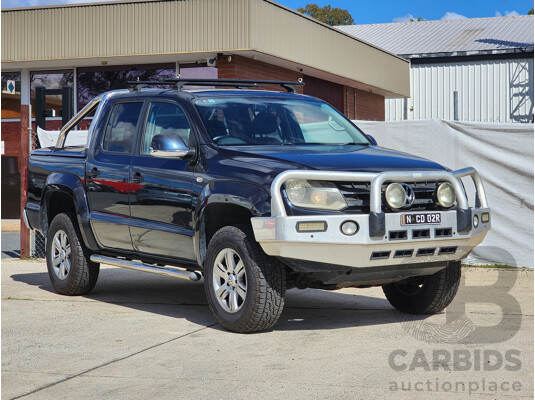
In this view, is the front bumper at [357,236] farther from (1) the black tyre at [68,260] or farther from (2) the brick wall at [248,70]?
(2) the brick wall at [248,70]

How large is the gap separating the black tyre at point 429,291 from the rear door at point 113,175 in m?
2.54

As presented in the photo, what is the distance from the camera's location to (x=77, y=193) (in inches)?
348

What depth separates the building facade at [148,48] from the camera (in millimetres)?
17516

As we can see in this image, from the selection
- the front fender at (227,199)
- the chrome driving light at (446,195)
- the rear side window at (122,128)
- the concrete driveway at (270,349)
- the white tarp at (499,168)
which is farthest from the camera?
the white tarp at (499,168)

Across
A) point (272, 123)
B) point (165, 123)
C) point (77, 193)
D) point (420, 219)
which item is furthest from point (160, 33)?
point (420, 219)

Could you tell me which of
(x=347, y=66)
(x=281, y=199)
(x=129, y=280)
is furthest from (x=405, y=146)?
(x=347, y=66)

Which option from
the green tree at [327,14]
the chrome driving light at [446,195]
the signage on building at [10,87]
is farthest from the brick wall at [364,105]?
the green tree at [327,14]

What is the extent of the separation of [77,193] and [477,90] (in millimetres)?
25046

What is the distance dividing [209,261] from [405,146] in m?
5.13

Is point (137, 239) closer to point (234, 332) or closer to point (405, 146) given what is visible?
point (234, 332)

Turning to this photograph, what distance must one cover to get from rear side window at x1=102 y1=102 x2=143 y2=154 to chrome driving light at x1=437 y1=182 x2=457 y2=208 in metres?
2.97

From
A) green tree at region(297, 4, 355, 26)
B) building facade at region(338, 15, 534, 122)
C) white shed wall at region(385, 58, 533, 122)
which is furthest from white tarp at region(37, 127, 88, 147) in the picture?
green tree at region(297, 4, 355, 26)

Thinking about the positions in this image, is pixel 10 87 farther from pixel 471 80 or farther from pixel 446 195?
pixel 471 80

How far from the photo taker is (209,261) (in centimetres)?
711
